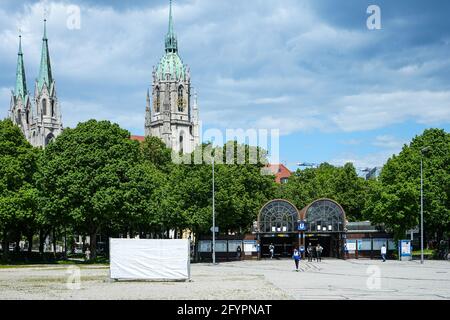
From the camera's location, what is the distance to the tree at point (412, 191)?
64.2m

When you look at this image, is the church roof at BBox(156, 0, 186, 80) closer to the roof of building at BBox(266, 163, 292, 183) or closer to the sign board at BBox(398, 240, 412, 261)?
the roof of building at BBox(266, 163, 292, 183)

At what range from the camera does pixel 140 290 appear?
28750 millimetres

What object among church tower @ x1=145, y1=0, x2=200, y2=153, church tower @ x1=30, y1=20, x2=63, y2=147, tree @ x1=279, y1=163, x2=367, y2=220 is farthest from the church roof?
tree @ x1=279, y1=163, x2=367, y2=220

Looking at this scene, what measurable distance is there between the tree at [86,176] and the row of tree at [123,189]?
9 cm

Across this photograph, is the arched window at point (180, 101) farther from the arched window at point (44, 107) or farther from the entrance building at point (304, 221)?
the entrance building at point (304, 221)

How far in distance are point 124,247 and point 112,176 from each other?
2662 cm

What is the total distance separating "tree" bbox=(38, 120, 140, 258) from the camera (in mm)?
59594

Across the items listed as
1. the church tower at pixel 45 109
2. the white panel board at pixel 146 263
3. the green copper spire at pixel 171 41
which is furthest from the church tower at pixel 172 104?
the white panel board at pixel 146 263

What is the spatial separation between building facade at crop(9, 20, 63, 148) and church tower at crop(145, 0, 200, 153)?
2710 cm

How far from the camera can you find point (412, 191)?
6334 cm

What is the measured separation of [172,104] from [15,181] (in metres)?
129

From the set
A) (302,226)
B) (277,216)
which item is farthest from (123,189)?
(302,226)

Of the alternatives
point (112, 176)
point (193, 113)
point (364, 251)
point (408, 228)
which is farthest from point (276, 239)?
point (193, 113)

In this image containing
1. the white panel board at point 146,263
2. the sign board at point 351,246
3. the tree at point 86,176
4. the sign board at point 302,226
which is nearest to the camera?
the white panel board at point 146,263
